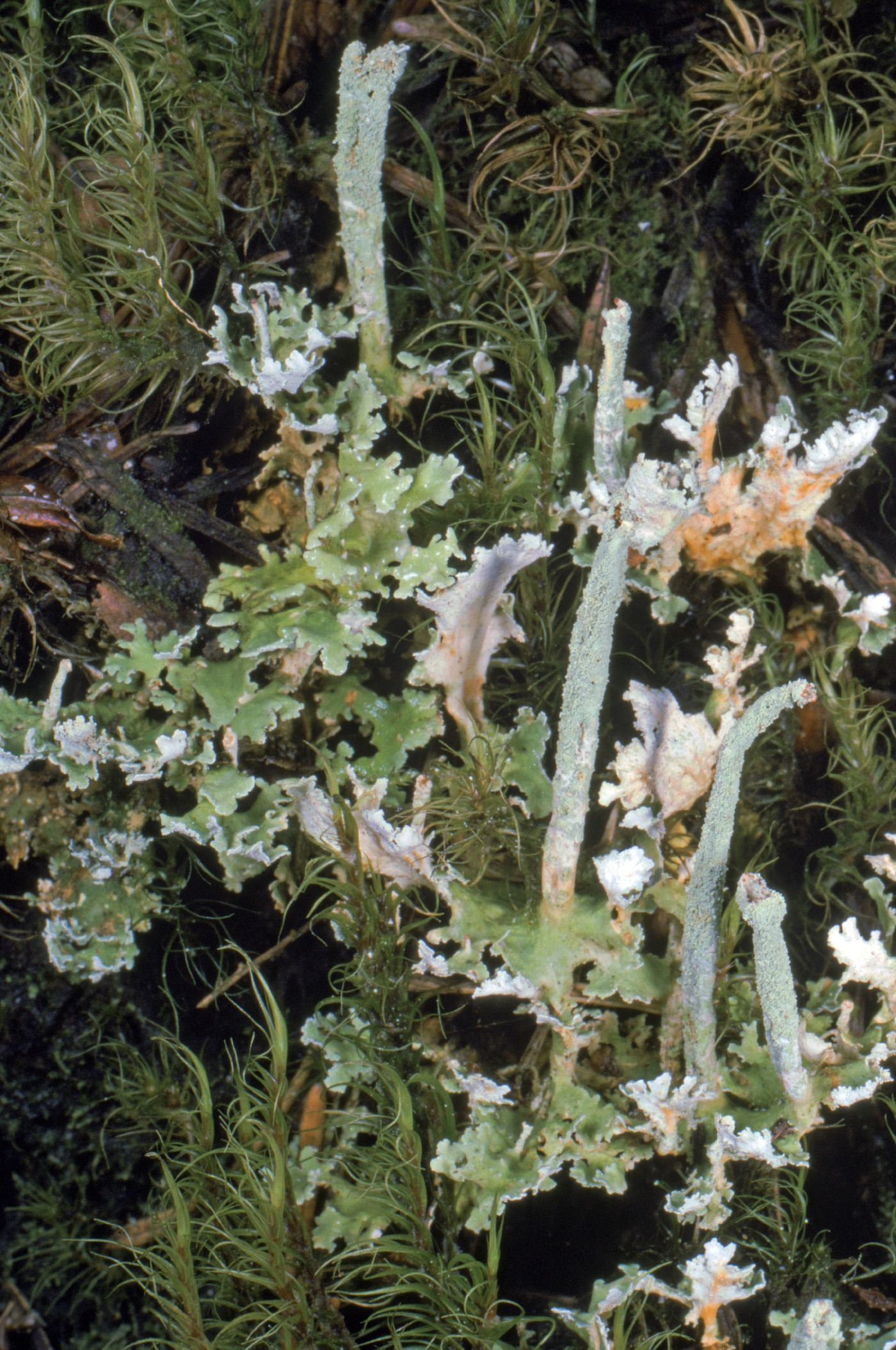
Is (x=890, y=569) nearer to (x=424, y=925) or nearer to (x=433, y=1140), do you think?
(x=424, y=925)

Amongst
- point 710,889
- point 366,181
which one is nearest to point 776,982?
point 710,889

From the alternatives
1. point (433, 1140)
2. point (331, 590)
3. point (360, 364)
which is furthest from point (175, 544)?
point (433, 1140)

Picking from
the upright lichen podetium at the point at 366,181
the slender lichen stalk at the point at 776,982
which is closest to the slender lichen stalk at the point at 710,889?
the slender lichen stalk at the point at 776,982

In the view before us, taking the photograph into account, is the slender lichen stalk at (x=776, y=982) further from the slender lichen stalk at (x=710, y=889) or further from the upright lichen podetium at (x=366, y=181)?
the upright lichen podetium at (x=366, y=181)

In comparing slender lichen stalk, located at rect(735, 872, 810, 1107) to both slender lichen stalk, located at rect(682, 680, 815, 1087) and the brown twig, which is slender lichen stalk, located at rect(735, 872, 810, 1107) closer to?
slender lichen stalk, located at rect(682, 680, 815, 1087)

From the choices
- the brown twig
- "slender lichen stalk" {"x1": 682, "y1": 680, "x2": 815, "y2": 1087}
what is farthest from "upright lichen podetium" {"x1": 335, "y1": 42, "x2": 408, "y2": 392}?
the brown twig

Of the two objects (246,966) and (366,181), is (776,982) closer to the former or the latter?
(246,966)
